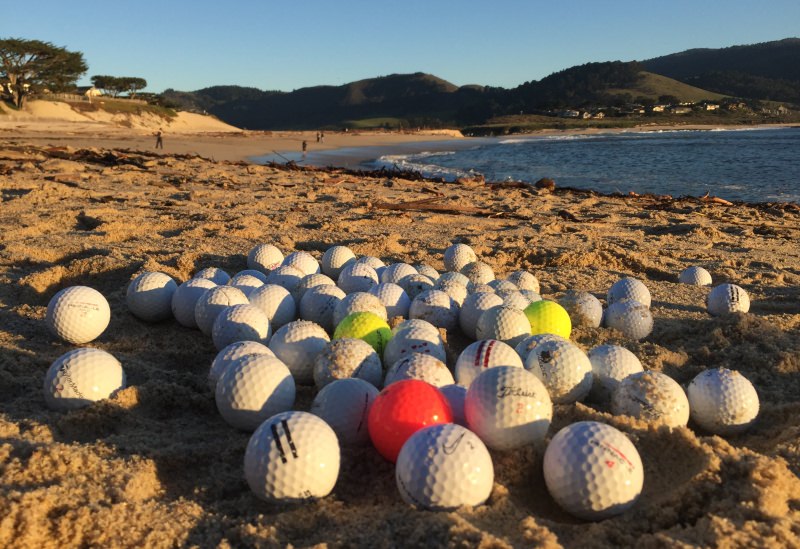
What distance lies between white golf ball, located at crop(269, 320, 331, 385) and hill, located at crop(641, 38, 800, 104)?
413 ft

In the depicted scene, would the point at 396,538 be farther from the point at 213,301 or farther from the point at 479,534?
the point at 213,301

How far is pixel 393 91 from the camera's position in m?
178

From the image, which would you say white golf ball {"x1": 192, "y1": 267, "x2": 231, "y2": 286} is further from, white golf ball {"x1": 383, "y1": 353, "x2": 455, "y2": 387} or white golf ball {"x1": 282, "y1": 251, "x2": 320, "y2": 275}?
white golf ball {"x1": 383, "y1": 353, "x2": 455, "y2": 387}

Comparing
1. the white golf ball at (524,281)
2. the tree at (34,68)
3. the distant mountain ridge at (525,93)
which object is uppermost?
the distant mountain ridge at (525,93)

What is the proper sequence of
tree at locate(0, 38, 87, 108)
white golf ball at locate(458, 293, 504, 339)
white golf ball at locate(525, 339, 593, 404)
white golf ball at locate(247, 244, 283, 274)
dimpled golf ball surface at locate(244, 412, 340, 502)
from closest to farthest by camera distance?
dimpled golf ball surface at locate(244, 412, 340, 502) → white golf ball at locate(525, 339, 593, 404) → white golf ball at locate(458, 293, 504, 339) → white golf ball at locate(247, 244, 283, 274) → tree at locate(0, 38, 87, 108)

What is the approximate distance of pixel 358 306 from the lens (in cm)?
431

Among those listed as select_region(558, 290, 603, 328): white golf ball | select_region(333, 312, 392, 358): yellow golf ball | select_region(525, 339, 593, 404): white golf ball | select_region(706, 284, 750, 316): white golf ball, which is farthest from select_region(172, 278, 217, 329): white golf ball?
select_region(706, 284, 750, 316): white golf ball

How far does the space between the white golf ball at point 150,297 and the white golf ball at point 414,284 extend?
6.75 feet

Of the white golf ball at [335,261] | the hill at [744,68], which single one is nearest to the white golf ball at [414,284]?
the white golf ball at [335,261]

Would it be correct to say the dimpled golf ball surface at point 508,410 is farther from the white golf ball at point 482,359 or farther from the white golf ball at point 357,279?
the white golf ball at point 357,279

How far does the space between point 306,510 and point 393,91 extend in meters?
186

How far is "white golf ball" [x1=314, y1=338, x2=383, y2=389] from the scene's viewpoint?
3.48 meters

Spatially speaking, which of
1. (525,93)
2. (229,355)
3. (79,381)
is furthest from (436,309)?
(525,93)

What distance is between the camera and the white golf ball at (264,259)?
5855 mm
